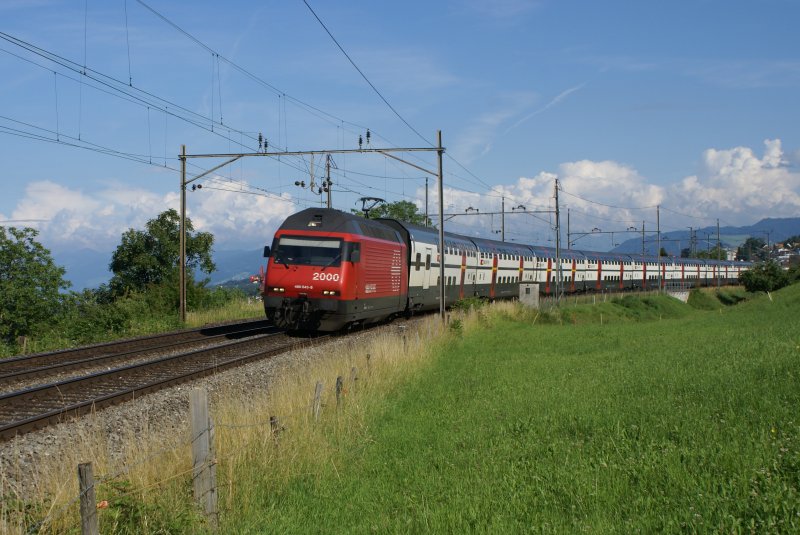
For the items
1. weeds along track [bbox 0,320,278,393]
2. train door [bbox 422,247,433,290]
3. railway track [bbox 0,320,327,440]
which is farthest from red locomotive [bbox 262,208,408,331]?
train door [bbox 422,247,433,290]

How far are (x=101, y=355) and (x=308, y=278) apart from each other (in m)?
6.19

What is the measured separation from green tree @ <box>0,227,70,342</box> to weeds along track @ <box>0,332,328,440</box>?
2694cm

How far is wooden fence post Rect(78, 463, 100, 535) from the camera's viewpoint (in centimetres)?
536

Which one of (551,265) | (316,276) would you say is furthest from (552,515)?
(551,265)

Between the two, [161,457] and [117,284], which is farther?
[117,284]

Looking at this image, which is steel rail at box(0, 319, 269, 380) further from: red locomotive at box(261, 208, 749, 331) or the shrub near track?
the shrub near track

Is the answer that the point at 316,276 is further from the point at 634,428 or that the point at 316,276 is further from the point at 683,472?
the point at 683,472

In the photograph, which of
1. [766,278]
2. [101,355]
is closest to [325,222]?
[101,355]

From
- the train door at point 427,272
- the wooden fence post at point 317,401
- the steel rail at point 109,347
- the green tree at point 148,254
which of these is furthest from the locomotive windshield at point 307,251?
the green tree at point 148,254

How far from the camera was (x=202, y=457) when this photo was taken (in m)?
7.06

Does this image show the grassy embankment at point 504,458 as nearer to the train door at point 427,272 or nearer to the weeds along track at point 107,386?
the weeds along track at point 107,386

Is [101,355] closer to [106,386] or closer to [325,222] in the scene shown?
[106,386]

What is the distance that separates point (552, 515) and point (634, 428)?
2.85 metres

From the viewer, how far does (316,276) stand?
23.1m
